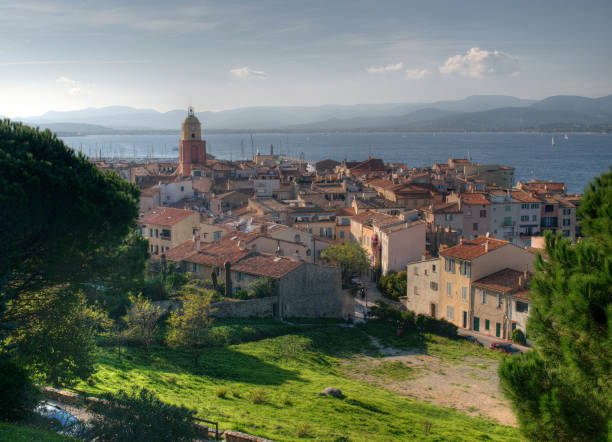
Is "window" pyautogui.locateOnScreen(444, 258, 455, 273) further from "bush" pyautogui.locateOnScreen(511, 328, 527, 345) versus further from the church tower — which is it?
the church tower

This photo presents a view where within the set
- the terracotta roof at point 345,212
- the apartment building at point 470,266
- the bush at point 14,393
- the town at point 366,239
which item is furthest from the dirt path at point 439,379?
the terracotta roof at point 345,212

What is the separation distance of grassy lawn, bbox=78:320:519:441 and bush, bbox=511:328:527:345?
867 cm

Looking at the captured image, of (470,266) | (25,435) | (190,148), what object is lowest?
(470,266)

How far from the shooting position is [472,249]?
119 feet

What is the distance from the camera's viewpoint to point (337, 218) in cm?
5434

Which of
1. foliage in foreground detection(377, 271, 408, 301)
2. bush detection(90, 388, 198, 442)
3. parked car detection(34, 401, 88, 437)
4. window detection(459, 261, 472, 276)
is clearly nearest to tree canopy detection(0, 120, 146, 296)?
parked car detection(34, 401, 88, 437)

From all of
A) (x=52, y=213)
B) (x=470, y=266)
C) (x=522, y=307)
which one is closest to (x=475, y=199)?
(x=470, y=266)

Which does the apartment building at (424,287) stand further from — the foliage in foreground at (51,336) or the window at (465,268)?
the foliage in foreground at (51,336)

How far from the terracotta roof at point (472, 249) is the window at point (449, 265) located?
0.33 meters

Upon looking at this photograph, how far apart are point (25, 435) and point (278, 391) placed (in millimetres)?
10108

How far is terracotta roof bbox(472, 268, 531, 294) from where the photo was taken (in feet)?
108

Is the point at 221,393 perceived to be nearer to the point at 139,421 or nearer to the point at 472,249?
the point at 139,421

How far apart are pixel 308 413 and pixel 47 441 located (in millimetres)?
8276

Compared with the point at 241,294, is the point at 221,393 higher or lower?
higher
